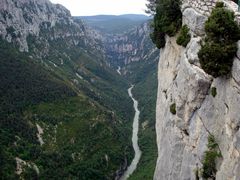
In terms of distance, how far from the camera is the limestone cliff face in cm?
3184

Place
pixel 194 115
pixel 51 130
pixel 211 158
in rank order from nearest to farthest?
pixel 211 158 → pixel 194 115 → pixel 51 130

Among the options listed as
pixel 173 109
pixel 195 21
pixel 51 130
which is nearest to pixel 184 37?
pixel 195 21

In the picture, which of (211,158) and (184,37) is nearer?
(211,158)

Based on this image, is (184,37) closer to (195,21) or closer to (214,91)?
(195,21)

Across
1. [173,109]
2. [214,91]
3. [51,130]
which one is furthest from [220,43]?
[51,130]

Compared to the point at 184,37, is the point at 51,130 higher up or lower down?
lower down

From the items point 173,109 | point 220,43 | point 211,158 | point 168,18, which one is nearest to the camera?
point 220,43

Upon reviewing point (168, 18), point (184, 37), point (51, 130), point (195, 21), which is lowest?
point (51, 130)

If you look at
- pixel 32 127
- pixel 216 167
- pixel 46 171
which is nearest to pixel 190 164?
pixel 216 167

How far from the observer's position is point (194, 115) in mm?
40156

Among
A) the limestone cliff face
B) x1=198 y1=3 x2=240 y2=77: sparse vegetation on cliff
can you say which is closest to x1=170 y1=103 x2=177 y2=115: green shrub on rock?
the limestone cliff face

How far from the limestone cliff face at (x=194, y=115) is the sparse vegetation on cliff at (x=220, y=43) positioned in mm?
902

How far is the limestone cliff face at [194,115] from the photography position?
3184 centimetres

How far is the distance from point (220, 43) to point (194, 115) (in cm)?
895
